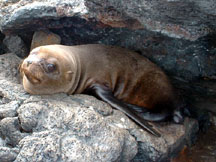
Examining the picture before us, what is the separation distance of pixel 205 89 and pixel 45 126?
2859 millimetres

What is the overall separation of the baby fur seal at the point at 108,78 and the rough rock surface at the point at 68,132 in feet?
0.70

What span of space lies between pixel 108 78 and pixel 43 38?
1.24 metres

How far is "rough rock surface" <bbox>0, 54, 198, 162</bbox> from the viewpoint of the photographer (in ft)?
10.2

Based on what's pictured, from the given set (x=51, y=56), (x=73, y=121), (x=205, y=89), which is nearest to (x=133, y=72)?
(x=205, y=89)

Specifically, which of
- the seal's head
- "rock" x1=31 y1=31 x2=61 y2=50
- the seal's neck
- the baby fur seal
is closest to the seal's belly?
the baby fur seal

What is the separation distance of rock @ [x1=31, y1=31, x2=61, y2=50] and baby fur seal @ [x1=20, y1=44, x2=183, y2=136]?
0.45 metres

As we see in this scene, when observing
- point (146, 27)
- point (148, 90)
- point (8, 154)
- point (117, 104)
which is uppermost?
point (146, 27)

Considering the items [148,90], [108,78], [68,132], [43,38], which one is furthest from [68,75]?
[148,90]

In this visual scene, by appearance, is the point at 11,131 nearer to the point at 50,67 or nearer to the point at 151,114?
the point at 50,67

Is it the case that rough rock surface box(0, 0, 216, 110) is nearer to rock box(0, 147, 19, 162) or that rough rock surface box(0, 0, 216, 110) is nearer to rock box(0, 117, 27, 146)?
rock box(0, 117, 27, 146)

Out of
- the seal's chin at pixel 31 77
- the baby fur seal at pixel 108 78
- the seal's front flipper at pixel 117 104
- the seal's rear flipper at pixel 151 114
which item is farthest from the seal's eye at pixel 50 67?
the seal's rear flipper at pixel 151 114

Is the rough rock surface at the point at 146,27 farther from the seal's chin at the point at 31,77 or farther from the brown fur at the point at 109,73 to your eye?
the seal's chin at the point at 31,77

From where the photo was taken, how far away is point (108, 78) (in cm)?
498

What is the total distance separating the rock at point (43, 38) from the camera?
5176 millimetres
